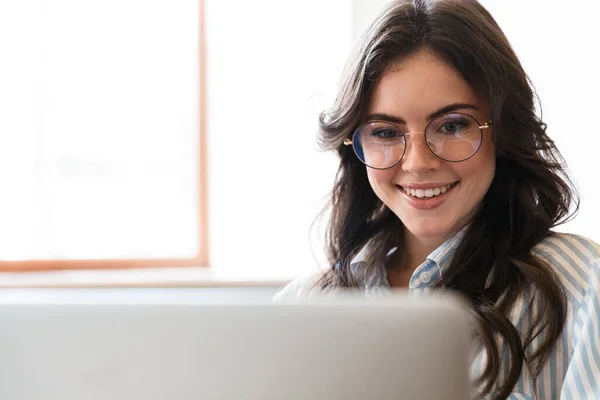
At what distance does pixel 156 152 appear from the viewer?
2.97 m

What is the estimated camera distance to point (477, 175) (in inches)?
48.8

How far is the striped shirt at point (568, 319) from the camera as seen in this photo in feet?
3.32

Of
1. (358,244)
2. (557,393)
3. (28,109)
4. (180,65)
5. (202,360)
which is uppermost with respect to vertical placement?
(180,65)

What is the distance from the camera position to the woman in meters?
1.14

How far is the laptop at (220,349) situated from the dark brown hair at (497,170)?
65 cm

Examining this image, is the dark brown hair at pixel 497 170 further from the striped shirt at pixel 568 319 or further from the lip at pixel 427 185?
the lip at pixel 427 185

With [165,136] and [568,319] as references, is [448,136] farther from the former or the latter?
[165,136]

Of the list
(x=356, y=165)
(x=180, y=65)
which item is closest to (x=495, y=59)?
(x=356, y=165)

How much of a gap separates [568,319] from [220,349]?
78 cm

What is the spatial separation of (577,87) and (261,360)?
205 cm

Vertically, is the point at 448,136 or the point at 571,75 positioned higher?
the point at 571,75

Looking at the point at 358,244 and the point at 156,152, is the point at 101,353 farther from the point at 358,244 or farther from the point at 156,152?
the point at 156,152

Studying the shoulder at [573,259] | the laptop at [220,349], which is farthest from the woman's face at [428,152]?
the laptop at [220,349]

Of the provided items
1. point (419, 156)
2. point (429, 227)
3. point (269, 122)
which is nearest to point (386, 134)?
point (419, 156)
